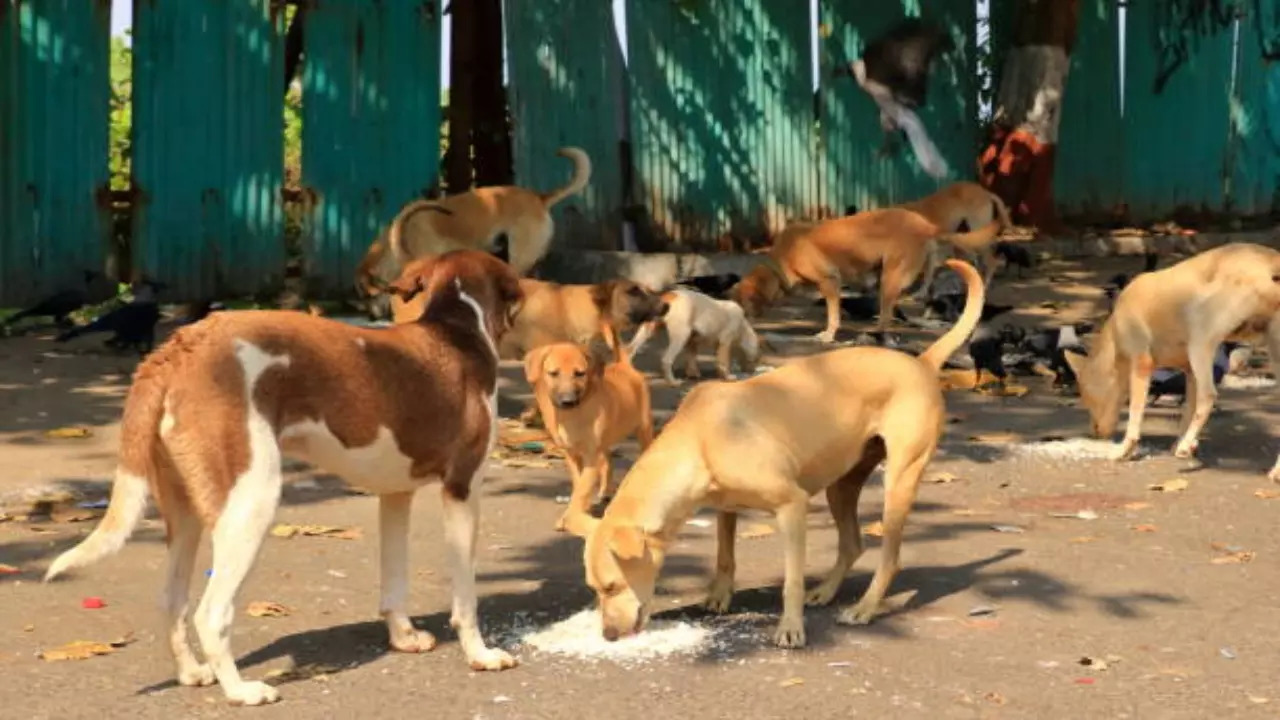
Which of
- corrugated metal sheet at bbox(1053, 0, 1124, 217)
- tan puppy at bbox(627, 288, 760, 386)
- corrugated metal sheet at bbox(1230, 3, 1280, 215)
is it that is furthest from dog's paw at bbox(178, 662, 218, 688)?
corrugated metal sheet at bbox(1230, 3, 1280, 215)

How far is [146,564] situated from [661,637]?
2.46 meters

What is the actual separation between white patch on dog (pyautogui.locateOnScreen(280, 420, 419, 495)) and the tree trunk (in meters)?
12.9

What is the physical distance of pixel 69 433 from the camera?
1180 cm

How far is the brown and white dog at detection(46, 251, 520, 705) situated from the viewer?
678cm

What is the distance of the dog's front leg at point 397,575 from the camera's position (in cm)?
764

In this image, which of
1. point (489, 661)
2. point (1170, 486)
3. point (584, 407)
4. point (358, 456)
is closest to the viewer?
point (358, 456)

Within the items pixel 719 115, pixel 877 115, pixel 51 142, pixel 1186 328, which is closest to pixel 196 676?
pixel 1186 328

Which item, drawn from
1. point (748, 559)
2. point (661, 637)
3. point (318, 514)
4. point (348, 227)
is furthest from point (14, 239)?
point (661, 637)

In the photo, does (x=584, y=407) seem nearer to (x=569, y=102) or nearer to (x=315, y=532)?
(x=315, y=532)

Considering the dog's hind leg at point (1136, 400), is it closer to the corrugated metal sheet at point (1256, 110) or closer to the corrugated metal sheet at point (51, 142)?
Answer: the corrugated metal sheet at point (51, 142)

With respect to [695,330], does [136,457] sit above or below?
below

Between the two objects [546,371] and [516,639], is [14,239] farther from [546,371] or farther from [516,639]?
[516,639]

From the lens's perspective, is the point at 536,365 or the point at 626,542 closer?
the point at 626,542

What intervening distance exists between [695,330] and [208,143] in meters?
4.45
